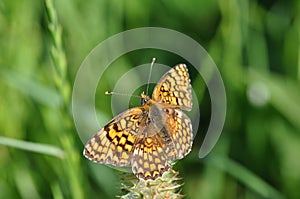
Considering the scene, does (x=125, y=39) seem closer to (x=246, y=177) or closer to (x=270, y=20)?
(x=270, y=20)

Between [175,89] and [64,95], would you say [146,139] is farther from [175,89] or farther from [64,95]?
[64,95]

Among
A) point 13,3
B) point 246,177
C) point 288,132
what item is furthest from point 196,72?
point 13,3

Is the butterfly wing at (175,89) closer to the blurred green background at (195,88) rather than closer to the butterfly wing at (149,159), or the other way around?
the butterfly wing at (149,159)

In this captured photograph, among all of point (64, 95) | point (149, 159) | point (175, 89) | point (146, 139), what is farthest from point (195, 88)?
point (149, 159)

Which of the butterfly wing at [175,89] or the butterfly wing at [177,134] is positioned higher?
the butterfly wing at [175,89]

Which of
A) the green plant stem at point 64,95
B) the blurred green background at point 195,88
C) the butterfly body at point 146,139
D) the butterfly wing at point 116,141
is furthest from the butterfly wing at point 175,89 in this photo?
the blurred green background at point 195,88

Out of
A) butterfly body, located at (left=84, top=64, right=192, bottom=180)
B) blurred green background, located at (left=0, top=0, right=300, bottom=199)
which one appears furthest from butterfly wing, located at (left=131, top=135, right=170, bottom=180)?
blurred green background, located at (left=0, top=0, right=300, bottom=199)
